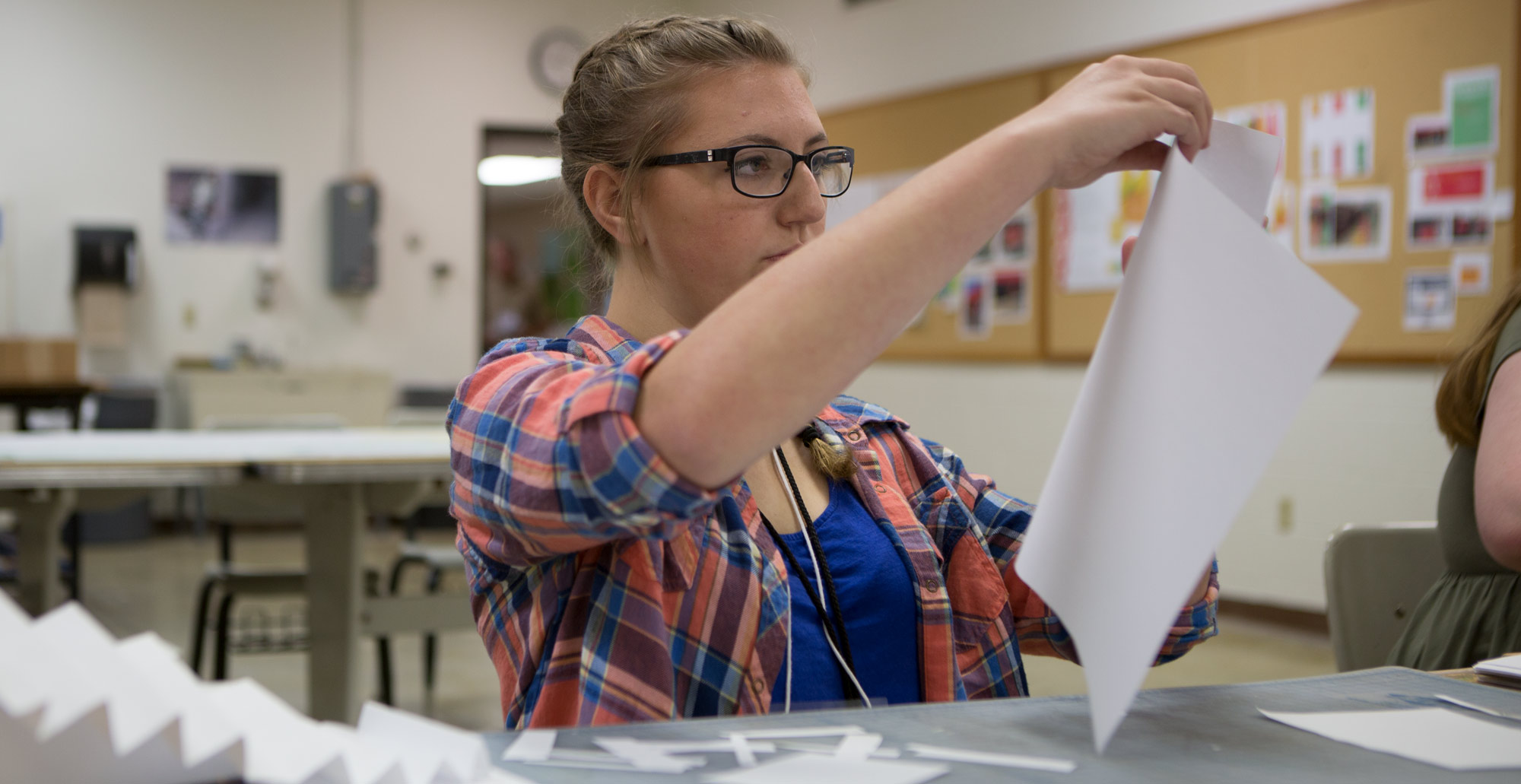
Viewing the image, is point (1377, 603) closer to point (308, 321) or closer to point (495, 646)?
point (495, 646)

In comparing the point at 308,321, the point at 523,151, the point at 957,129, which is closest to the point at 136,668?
the point at 957,129

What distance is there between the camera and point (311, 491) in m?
2.74

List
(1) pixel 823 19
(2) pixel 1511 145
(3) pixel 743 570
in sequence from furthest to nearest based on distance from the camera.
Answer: (1) pixel 823 19 → (2) pixel 1511 145 → (3) pixel 743 570

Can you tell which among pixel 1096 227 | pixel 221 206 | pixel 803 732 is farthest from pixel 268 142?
pixel 803 732

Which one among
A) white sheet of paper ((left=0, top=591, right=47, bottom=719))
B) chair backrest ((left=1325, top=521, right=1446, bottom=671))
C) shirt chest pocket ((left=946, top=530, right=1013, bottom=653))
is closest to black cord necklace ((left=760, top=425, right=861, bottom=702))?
shirt chest pocket ((left=946, top=530, right=1013, bottom=653))

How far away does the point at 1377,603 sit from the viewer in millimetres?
1637

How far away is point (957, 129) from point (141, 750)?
225 inches

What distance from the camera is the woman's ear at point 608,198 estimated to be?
1.11 m

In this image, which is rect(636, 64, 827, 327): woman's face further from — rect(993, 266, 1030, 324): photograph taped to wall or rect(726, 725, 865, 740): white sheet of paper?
rect(993, 266, 1030, 324): photograph taped to wall

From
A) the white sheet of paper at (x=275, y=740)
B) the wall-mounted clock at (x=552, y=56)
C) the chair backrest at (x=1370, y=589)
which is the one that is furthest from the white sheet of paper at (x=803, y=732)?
the wall-mounted clock at (x=552, y=56)

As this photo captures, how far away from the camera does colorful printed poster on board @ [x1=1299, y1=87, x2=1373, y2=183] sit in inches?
172

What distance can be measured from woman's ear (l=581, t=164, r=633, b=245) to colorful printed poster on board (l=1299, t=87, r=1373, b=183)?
4012 mm

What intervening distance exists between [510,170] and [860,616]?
7.76m

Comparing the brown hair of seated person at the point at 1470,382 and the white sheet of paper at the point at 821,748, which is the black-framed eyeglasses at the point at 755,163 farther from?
the brown hair of seated person at the point at 1470,382
